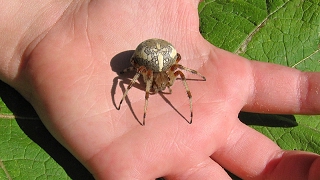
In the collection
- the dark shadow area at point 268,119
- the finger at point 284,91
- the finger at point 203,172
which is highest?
the finger at point 284,91

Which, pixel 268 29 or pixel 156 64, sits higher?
pixel 268 29

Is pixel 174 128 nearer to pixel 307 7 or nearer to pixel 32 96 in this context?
pixel 32 96

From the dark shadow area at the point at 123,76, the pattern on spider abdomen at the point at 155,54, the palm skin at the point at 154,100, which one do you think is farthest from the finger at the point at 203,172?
the pattern on spider abdomen at the point at 155,54

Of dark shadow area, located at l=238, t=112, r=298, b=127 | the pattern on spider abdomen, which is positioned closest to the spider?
the pattern on spider abdomen

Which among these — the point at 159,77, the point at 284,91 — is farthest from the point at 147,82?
the point at 284,91

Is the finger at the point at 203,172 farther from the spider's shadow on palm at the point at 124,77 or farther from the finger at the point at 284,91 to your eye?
the finger at the point at 284,91

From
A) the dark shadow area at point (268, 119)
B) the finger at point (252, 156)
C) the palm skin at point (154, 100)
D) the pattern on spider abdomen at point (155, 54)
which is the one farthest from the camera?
the dark shadow area at point (268, 119)

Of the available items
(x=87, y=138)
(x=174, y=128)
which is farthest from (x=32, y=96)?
(x=174, y=128)

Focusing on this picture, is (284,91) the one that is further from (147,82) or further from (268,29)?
(147,82)
